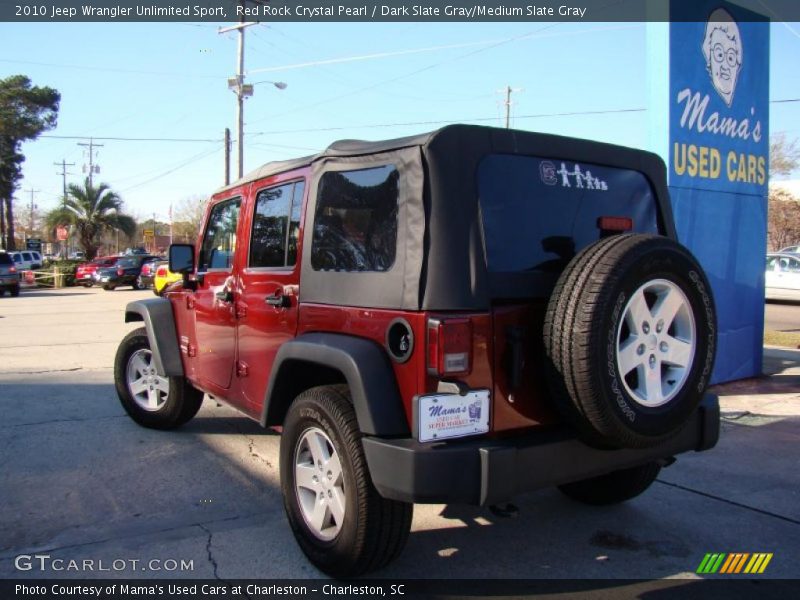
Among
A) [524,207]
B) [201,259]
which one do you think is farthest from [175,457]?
[524,207]

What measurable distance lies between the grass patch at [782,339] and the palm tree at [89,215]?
40811 millimetres

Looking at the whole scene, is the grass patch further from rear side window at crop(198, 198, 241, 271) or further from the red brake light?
rear side window at crop(198, 198, 241, 271)

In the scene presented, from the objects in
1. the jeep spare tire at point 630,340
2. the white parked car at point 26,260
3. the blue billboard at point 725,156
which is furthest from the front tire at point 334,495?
the white parked car at point 26,260

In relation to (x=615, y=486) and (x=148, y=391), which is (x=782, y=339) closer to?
(x=615, y=486)

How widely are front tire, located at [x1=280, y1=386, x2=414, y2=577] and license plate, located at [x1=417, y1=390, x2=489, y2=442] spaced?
0.36 metres

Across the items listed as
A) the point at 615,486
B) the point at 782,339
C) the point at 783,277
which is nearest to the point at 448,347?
the point at 615,486

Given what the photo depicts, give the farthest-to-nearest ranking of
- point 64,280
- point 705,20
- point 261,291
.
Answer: point 64,280 < point 705,20 < point 261,291

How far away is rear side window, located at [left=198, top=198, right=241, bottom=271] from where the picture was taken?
4.47m

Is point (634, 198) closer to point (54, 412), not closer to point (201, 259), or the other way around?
point (201, 259)

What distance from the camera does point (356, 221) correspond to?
3193 mm

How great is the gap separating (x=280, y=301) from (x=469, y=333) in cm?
130

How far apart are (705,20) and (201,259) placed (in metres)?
6.05

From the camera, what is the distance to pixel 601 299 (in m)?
2.63

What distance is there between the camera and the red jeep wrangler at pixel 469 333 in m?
2.67
